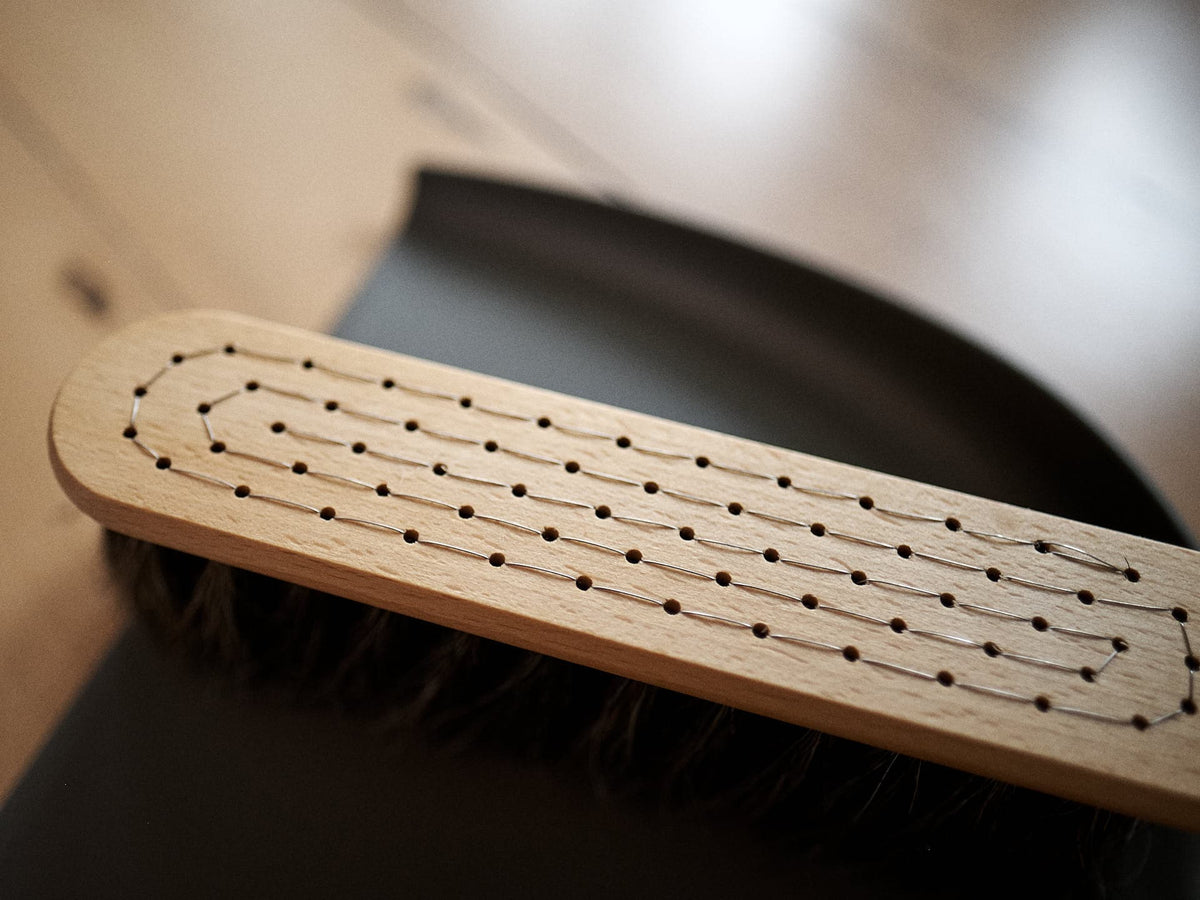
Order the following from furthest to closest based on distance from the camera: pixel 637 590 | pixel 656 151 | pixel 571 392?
pixel 656 151, pixel 571 392, pixel 637 590

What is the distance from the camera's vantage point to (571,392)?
378 millimetres

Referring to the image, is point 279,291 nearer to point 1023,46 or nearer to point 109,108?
point 109,108

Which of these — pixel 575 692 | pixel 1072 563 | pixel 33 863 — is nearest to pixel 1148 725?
pixel 1072 563

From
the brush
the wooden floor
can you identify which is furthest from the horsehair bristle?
the wooden floor

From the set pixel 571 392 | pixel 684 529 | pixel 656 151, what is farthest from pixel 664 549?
pixel 656 151

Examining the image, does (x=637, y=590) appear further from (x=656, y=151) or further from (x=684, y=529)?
(x=656, y=151)

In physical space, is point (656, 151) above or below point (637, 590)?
above

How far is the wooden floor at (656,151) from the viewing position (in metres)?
0.45

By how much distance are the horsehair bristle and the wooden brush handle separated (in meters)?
0.03

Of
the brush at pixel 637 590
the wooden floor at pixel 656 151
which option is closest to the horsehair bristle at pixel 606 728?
the brush at pixel 637 590

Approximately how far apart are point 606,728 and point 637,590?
0.19 feet

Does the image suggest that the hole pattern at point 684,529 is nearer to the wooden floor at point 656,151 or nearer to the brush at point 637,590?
the brush at point 637,590

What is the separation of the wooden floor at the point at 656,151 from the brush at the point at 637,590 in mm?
122

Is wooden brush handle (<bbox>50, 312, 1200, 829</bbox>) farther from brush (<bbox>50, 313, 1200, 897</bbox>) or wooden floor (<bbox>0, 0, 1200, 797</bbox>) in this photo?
wooden floor (<bbox>0, 0, 1200, 797</bbox>)
